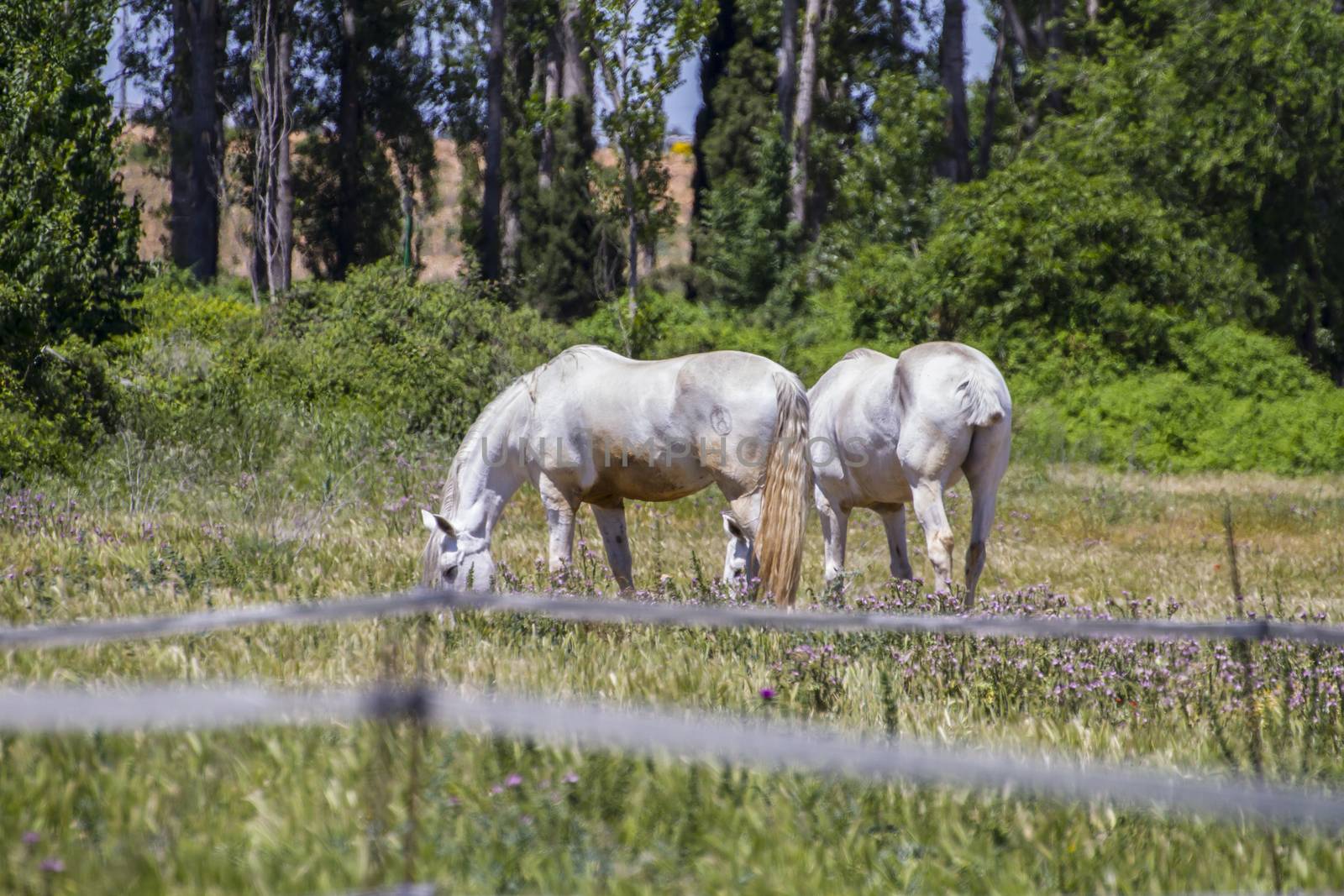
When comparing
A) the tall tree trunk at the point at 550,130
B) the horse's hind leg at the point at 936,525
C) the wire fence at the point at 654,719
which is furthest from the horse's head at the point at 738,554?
the tall tree trunk at the point at 550,130

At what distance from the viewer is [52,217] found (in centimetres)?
1207

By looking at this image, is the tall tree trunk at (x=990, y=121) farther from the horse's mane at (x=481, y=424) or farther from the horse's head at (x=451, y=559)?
the horse's head at (x=451, y=559)

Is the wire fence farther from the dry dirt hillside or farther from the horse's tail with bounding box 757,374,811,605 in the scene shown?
the dry dirt hillside

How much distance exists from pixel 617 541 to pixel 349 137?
3720cm

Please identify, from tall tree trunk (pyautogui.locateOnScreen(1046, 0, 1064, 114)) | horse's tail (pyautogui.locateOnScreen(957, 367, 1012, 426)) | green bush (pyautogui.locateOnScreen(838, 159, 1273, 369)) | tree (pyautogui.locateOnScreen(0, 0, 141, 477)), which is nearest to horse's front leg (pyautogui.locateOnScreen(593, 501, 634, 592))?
horse's tail (pyautogui.locateOnScreen(957, 367, 1012, 426))

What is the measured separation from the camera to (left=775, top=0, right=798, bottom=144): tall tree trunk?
120 ft

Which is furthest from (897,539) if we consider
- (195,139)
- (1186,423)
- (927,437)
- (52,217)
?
(195,139)

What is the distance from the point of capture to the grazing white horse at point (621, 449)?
25.8ft

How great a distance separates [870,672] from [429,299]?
16097 millimetres

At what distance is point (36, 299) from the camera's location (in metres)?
11.9

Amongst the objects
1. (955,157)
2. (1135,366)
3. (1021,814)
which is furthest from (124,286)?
(955,157)

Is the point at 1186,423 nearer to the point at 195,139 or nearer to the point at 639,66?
the point at 639,66

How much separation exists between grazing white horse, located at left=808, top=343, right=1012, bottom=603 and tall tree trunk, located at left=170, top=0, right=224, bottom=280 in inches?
1101

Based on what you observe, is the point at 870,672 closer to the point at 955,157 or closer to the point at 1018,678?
the point at 1018,678
